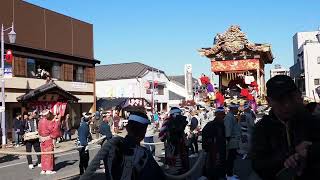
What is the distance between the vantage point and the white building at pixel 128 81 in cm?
5575

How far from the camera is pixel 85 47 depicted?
122 ft

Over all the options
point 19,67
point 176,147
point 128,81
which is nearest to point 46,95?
point 19,67

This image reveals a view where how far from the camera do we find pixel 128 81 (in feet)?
184

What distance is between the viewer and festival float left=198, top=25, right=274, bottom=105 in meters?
19.3

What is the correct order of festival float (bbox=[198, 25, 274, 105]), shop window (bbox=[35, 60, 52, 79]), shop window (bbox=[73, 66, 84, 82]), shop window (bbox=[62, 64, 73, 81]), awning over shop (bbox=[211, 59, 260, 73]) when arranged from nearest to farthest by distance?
festival float (bbox=[198, 25, 274, 105]) → awning over shop (bbox=[211, 59, 260, 73]) → shop window (bbox=[35, 60, 52, 79]) → shop window (bbox=[62, 64, 73, 81]) → shop window (bbox=[73, 66, 84, 82])

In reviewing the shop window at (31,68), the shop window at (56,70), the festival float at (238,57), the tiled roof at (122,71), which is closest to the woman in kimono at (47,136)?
the festival float at (238,57)

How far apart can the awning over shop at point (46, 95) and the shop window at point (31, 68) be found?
1.35 metres

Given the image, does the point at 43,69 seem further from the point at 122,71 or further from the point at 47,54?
the point at 122,71

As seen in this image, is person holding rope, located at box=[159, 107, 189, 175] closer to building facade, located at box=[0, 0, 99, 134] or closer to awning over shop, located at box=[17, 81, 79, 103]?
building facade, located at box=[0, 0, 99, 134]

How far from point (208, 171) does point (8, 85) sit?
2094 centimetres

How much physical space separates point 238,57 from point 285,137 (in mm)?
17450

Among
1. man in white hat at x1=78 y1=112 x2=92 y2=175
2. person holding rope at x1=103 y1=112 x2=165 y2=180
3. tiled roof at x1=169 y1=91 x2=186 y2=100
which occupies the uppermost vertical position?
tiled roof at x1=169 y1=91 x2=186 y2=100

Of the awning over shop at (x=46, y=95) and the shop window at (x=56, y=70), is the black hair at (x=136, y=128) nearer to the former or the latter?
the awning over shop at (x=46, y=95)

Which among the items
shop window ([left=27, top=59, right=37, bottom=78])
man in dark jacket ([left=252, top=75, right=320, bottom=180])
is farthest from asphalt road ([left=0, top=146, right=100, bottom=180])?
shop window ([left=27, top=59, right=37, bottom=78])
